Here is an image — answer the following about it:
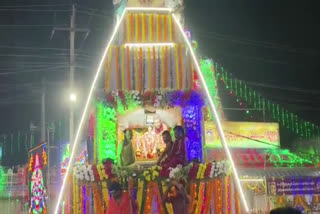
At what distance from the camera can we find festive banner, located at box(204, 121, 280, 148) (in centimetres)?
2901

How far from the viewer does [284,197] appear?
24281 millimetres

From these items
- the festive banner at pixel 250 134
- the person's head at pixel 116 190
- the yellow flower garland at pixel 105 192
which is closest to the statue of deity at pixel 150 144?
the yellow flower garland at pixel 105 192

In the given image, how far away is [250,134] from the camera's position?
98.1 ft

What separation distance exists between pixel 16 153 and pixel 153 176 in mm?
43827

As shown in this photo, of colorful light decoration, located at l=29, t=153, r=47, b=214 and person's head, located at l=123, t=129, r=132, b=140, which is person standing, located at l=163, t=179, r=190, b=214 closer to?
person's head, located at l=123, t=129, r=132, b=140

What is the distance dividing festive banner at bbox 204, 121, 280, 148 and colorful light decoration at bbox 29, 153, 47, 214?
14.0 m

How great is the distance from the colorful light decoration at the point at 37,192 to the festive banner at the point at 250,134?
1403cm

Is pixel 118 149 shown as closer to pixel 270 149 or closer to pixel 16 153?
pixel 270 149

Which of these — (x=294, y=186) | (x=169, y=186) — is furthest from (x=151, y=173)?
(x=294, y=186)

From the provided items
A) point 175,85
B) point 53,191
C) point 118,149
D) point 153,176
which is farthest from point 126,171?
point 53,191

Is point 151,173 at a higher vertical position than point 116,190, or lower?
higher

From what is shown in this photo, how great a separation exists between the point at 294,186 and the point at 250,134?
5057 mm

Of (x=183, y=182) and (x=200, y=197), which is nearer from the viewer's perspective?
(x=183, y=182)

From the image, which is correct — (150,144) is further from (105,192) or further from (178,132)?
(105,192)
